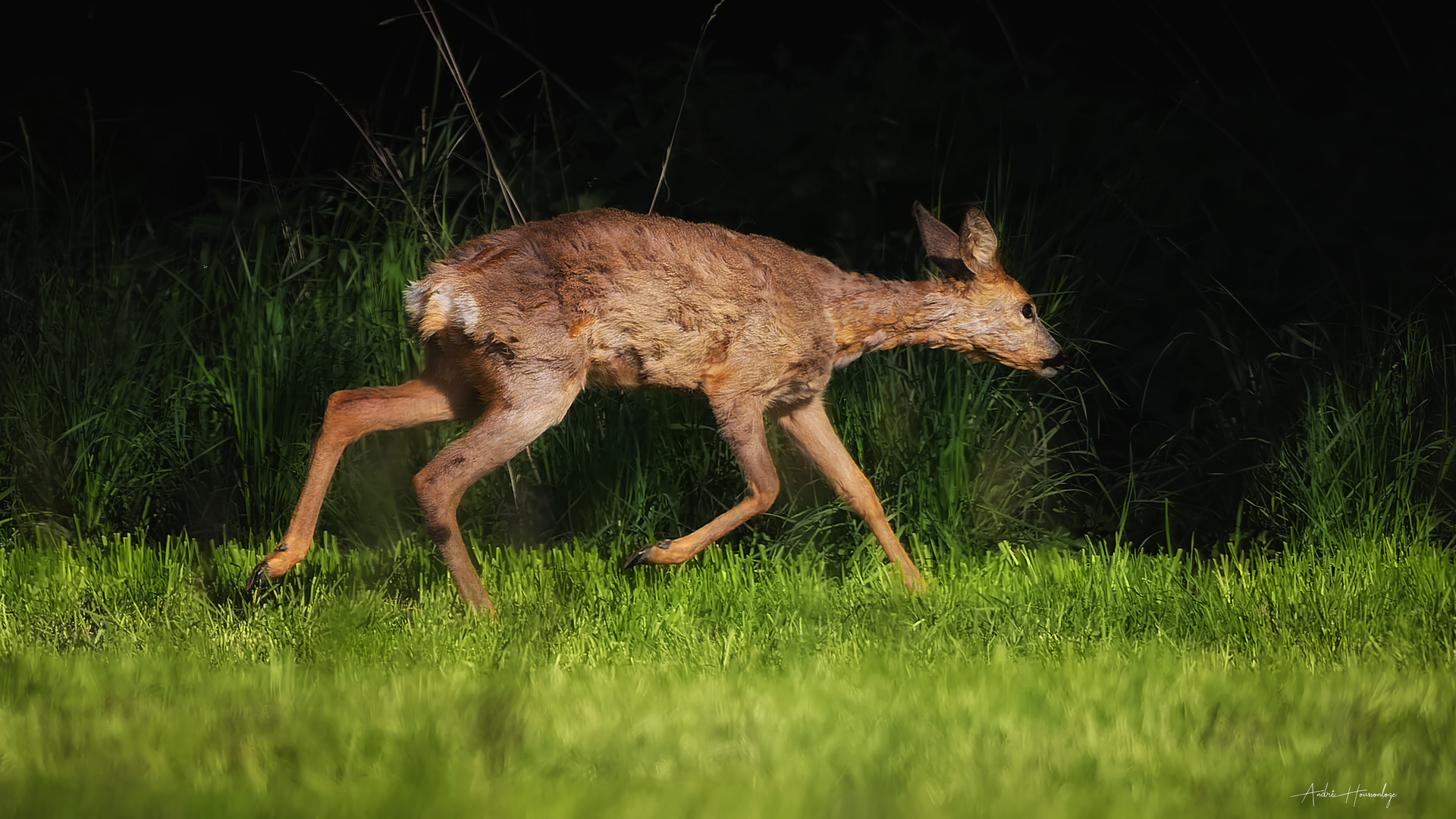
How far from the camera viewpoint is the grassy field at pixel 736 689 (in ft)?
10.5

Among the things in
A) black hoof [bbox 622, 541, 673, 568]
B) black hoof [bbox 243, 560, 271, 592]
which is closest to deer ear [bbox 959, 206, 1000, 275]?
black hoof [bbox 622, 541, 673, 568]

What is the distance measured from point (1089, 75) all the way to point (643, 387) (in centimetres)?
437

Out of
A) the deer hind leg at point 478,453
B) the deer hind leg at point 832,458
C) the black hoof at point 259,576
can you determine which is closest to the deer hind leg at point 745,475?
the deer hind leg at point 832,458

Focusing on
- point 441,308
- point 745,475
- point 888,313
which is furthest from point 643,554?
point 888,313

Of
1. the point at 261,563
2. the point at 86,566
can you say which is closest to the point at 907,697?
the point at 261,563

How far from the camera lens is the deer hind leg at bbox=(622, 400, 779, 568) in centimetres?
564

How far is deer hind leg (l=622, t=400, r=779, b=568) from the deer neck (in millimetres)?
511

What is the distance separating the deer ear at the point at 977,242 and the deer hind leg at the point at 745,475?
1133 millimetres

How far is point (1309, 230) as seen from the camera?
7.47 metres

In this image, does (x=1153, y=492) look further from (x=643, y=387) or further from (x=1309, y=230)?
(x=643, y=387)

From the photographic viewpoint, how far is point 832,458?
20.1 feet

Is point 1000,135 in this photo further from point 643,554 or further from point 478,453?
point 478,453

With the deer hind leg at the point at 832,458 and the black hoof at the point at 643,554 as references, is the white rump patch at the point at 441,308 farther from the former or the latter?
the deer hind leg at the point at 832,458
